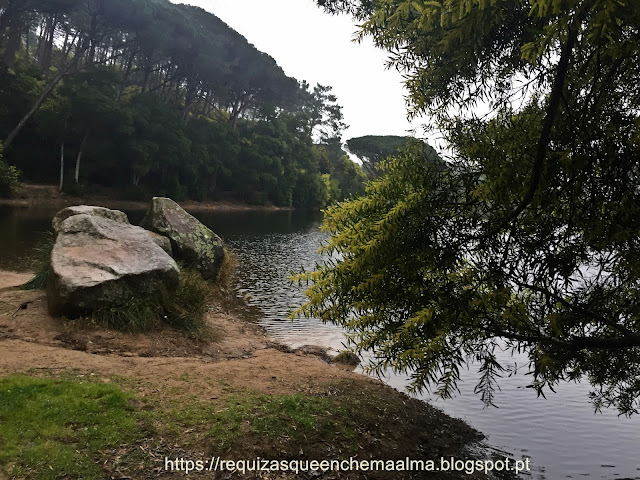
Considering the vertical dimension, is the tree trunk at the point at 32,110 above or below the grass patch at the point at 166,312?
above

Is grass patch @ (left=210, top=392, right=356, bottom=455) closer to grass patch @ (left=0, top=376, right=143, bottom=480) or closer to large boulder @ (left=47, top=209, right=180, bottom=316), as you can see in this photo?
grass patch @ (left=0, top=376, right=143, bottom=480)

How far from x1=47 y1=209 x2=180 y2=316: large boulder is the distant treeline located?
20989 millimetres

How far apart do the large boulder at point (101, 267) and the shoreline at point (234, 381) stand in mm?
564

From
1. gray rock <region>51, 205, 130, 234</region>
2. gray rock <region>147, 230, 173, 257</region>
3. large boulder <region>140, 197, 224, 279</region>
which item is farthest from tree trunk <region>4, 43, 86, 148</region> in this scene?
gray rock <region>147, 230, 173, 257</region>

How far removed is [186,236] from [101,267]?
5.75m

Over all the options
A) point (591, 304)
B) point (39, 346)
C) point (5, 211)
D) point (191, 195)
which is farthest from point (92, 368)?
point (191, 195)

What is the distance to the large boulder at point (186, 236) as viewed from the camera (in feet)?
49.4

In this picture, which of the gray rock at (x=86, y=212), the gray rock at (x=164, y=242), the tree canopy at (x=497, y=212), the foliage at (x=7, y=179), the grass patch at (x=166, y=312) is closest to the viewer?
the tree canopy at (x=497, y=212)

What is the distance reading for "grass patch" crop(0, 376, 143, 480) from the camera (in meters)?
4.31

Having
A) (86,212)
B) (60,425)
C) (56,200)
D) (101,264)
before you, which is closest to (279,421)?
(60,425)

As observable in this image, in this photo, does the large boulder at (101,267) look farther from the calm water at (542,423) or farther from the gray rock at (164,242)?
the calm water at (542,423)

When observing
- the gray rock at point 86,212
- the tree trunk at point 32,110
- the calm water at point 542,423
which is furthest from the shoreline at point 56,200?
the gray rock at point 86,212

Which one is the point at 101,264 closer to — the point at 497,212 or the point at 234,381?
the point at 234,381

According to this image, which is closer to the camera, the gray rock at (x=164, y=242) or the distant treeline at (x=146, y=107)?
the gray rock at (x=164, y=242)
